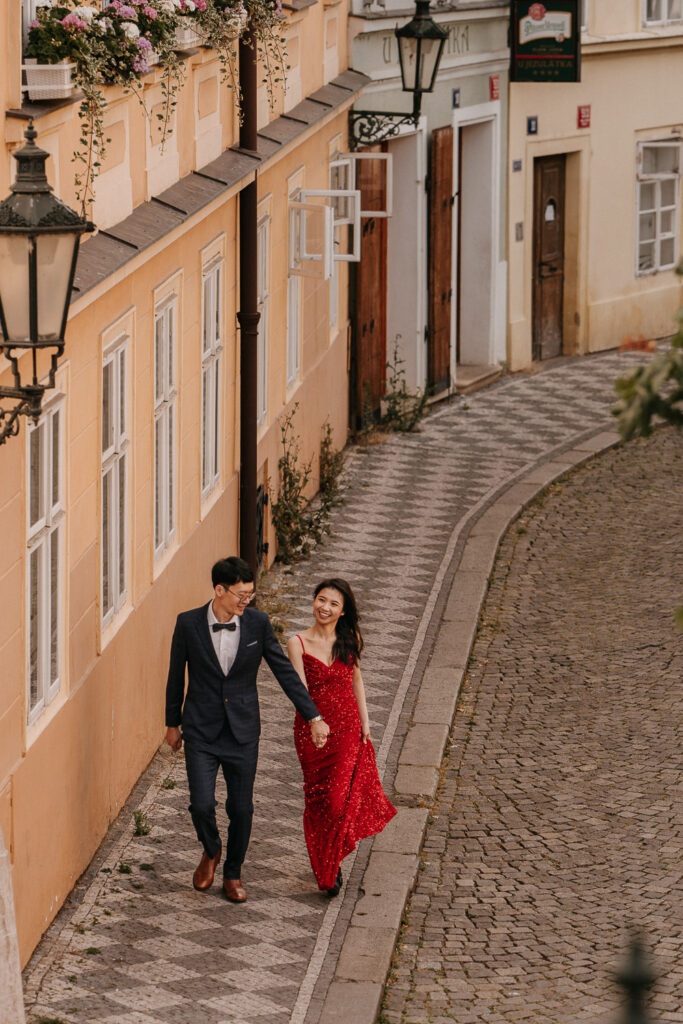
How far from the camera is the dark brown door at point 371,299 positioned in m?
17.2

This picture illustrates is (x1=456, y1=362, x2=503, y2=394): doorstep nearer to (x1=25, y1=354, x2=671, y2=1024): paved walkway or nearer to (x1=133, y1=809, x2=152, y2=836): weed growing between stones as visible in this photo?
(x1=25, y1=354, x2=671, y2=1024): paved walkway

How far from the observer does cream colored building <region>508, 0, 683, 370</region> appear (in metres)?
20.5

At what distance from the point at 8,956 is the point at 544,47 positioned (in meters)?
15.2

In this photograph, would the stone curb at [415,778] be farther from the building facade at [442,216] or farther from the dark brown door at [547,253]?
the dark brown door at [547,253]

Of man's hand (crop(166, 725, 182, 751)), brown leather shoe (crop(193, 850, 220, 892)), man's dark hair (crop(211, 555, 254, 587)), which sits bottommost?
brown leather shoe (crop(193, 850, 220, 892))

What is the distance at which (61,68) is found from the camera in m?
6.98

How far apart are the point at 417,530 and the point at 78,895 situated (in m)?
7.14

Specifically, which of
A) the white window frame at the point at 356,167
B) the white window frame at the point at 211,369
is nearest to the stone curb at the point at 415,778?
the white window frame at the point at 211,369

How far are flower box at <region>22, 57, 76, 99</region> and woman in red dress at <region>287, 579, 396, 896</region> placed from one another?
2.33 m

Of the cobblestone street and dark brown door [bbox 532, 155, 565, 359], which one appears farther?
dark brown door [bbox 532, 155, 565, 359]

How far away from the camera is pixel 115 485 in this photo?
8477 millimetres

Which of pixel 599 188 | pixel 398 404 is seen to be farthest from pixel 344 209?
pixel 599 188

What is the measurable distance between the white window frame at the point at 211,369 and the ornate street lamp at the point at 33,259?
5.00m

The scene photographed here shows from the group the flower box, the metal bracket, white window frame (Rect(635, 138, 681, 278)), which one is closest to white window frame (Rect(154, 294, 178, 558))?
the flower box
